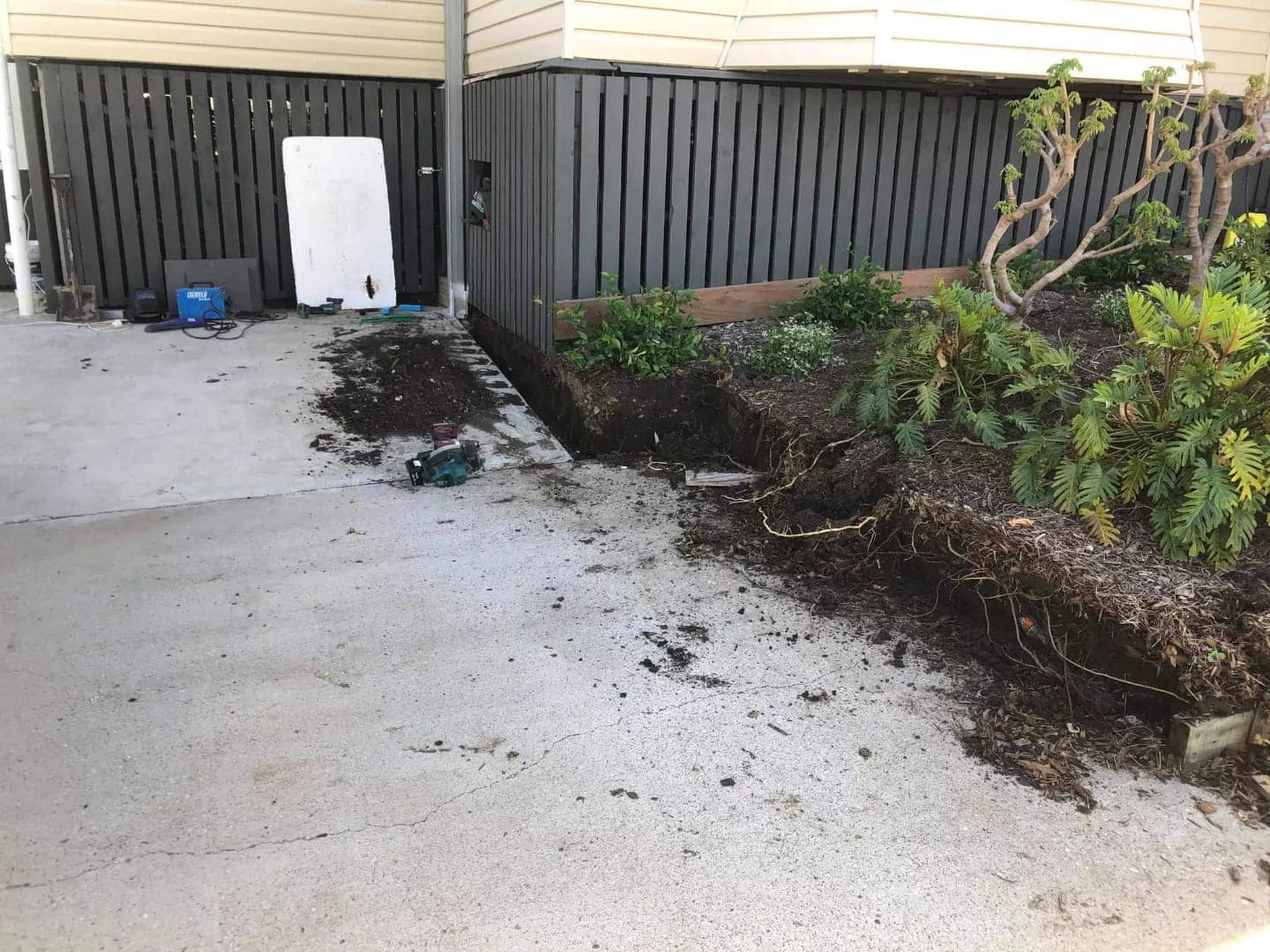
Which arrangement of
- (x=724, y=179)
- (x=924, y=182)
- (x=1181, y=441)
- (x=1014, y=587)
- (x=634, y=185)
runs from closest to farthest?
(x=1181, y=441), (x=1014, y=587), (x=634, y=185), (x=724, y=179), (x=924, y=182)

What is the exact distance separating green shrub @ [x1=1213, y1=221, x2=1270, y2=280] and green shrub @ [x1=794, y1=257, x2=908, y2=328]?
200 centimetres

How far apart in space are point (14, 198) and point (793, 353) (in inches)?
222

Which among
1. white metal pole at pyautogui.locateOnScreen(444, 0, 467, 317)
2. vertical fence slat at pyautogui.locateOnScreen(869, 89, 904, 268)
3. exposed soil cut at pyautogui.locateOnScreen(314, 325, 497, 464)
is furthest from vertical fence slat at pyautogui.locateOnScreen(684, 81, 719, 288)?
white metal pole at pyautogui.locateOnScreen(444, 0, 467, 317)

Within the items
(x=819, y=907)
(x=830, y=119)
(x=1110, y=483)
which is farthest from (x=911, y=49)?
(x=819, y=907)

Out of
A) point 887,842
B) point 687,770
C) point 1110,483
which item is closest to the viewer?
point 887,842

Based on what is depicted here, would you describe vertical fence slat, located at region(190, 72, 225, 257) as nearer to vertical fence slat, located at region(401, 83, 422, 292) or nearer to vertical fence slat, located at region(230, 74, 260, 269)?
vertical fence slat, located at region(230, 74, 260, 269)

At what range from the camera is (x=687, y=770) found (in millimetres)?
2922

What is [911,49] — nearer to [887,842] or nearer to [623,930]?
[887,842]

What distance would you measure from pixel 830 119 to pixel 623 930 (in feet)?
18.8

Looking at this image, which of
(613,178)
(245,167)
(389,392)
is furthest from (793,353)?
(245,167)

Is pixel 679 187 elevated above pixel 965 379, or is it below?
above

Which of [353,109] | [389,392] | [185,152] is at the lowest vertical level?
[389,392]

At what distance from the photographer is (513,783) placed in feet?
9.33

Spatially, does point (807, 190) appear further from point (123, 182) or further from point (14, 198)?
point (14, 198)
